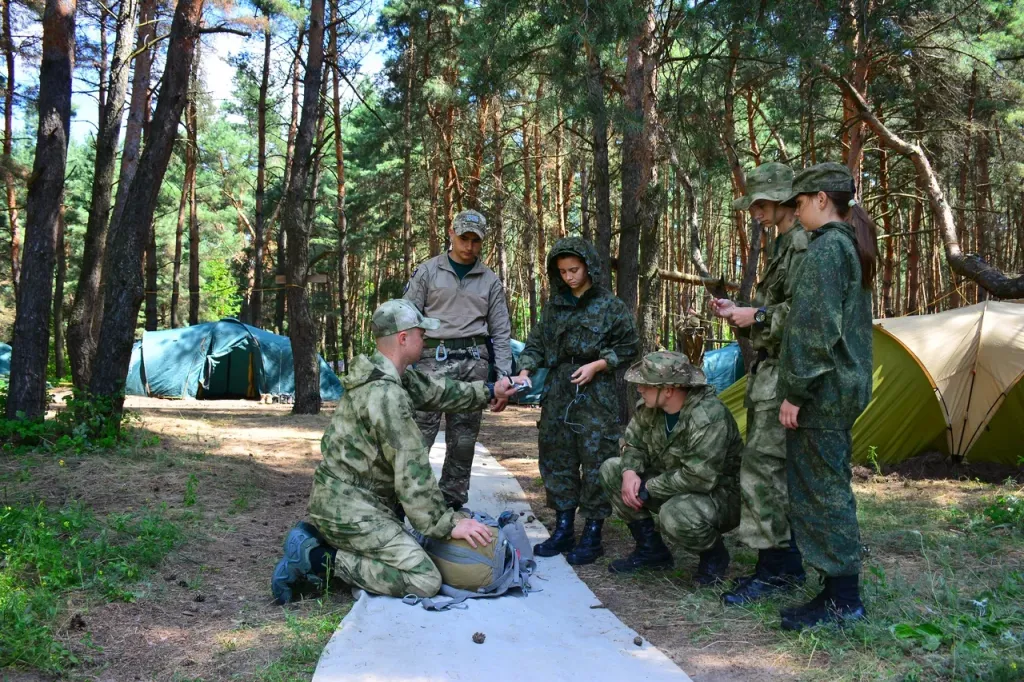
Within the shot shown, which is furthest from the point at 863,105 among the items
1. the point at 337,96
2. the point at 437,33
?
the point at 337,96

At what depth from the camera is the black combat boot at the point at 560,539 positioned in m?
4.49

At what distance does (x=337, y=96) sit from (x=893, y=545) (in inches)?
693

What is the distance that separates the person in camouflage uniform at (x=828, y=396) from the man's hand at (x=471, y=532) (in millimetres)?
1297

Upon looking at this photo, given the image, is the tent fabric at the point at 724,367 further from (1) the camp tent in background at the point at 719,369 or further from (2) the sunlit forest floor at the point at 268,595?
(2) the sunlit forest floor at the point at 268,595

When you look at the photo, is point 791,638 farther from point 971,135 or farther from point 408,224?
point 408,224

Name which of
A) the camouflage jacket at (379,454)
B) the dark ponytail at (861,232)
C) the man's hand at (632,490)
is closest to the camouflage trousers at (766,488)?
the man's hand at (632,490)

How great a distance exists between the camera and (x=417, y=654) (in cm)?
294

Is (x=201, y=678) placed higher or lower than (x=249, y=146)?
lower

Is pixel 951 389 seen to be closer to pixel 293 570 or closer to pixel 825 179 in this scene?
pixel 825 179

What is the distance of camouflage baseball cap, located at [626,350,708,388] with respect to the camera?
3.98 meters

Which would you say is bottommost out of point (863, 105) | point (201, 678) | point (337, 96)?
point (201, 678)

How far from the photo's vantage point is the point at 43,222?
6.77 meters

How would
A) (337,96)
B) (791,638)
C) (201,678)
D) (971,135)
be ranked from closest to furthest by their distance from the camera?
Result: (201,678)
(791,638)
(971,135)
(337,96)

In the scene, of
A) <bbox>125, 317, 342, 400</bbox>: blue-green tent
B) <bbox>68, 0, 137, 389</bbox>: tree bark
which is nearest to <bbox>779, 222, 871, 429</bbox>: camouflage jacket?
<bbox>68, 0, 137, 389</bbox>: tree bark
